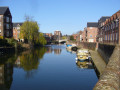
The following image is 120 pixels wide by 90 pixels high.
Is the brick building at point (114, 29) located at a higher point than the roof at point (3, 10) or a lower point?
lower

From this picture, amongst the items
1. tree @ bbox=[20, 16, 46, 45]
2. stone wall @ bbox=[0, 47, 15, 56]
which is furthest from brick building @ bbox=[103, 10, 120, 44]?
tree @ bbox=[20, 16, 46, 45]

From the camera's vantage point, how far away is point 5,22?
193 ft

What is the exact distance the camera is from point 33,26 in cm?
6450

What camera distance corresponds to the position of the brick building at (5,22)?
5657 centimetres

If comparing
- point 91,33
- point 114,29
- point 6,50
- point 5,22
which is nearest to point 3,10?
point 5,22

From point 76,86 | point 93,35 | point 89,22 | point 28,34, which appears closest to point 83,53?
point 76,86

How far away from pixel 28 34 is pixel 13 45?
13739mm

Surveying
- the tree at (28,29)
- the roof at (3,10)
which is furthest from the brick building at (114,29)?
the roof at (3,10)

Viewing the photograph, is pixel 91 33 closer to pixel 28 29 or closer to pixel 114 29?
pixel 28 29

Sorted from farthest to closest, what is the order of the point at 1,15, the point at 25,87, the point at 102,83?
the point at 1,15 → the point at 25,87 → the point at 102,83

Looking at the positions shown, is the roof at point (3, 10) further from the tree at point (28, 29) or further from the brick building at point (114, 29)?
the brick building at point (114, 29)

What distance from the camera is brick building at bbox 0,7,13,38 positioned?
5657 cm

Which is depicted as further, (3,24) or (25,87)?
(3,24)

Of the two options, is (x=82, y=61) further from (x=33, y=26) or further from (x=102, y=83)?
(x=33, y=26)
